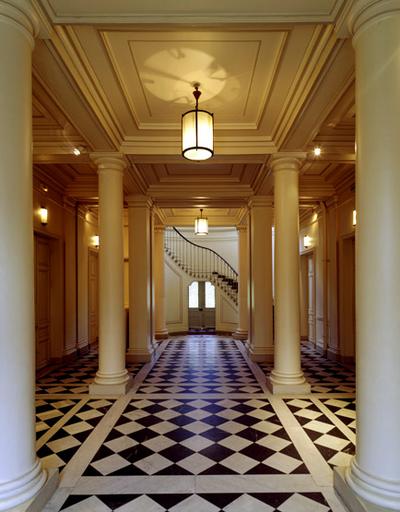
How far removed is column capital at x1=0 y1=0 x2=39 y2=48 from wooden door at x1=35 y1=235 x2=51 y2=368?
5306 millimetres

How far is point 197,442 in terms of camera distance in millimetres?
3990

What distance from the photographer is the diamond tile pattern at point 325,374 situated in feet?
20.0

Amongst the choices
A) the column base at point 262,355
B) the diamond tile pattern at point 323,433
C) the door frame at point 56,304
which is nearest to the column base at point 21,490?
the diamond tile pattern at point 323,433

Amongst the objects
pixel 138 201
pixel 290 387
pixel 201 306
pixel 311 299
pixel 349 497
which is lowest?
pixel 290 387

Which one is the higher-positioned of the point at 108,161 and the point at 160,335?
the point at 108,161

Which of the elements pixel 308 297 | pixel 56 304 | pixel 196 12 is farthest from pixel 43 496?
pixel 308 297

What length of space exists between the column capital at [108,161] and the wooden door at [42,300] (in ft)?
8.61

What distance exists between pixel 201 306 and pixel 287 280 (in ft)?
34.4

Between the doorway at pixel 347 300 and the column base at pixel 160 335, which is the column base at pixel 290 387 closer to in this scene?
the doorway at pixel 347 300

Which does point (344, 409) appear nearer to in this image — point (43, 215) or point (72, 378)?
point (72, 378)

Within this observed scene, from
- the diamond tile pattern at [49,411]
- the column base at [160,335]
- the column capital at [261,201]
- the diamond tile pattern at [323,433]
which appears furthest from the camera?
the column base at [160,335]

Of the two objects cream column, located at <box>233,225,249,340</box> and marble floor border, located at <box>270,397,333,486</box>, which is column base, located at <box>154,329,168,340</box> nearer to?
cream column, located at <box>233,225,249,340</box>

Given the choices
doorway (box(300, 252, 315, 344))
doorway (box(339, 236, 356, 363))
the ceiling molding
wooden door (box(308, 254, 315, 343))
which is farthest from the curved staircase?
the ceiling molding

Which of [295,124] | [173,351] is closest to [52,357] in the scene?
[173,351]
